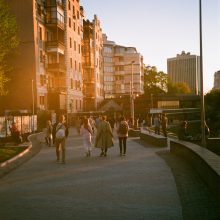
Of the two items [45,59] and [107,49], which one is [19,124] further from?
[107,49]

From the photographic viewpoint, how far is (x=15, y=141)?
24.2 m

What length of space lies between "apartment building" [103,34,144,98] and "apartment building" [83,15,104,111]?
25.9 meters

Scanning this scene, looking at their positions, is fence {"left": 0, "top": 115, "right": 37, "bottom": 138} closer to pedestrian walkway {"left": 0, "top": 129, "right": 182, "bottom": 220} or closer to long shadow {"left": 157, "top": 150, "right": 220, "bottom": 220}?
pedestrian walkway {"left": 0, "top": 129, "right": 182, "bottom": 220}

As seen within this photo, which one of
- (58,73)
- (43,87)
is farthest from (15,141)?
(58,73)

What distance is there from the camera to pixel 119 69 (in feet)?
352

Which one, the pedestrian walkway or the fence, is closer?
the pedestrian walkway

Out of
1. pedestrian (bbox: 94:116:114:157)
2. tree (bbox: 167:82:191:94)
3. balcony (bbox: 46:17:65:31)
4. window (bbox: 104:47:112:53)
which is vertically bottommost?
pedestrian (bbox: 94:116:114:157)

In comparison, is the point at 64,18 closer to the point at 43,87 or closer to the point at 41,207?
the point at 43,87

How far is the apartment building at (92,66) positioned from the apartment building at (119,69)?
2585 centimetres

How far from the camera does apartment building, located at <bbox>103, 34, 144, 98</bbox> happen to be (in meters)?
105

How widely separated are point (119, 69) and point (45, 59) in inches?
2252

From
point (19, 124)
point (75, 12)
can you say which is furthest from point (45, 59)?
point (19, 124)

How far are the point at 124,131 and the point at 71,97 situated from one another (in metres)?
42.3

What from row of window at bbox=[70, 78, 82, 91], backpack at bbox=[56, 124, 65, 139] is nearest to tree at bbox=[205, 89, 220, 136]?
row of window at bbox=[70, 78, 82, 91]
